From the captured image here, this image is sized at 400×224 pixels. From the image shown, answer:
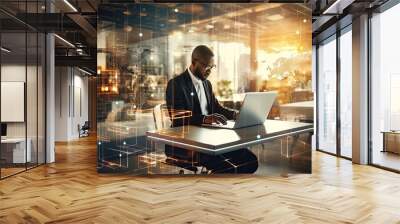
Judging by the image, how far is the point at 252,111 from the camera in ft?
20.1

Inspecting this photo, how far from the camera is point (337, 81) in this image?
928 cm

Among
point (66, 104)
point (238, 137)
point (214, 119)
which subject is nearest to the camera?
point (238, 137)

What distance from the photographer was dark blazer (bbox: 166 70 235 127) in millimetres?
6348

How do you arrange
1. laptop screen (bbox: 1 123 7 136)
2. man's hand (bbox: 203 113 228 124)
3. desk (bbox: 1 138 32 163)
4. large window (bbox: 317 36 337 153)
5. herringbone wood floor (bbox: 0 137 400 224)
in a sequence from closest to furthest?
1. herringbone wood floor (bbox: 0 137 400 224)
2. man's hand (bbox: 203 113 228 124)
3. desk (bbox: 1 138 32 163)
4. laptop screen (bbox: 1 123 7 136)
5. large window (bbox: 317 36 337 153)

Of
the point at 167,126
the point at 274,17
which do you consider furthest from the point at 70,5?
the point at 274,17

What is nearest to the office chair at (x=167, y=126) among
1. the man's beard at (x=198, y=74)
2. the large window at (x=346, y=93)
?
the man's beard at (x=198, y=74)

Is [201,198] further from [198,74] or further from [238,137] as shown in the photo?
[198,74]

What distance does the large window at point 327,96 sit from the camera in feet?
31.4

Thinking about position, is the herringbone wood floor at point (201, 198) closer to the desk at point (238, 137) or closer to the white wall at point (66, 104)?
the desk at point (238, 137)

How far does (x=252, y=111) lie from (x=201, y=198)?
80.1 inches

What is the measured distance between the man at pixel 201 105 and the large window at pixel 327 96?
14.1 ft

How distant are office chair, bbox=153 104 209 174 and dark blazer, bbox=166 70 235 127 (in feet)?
0.43

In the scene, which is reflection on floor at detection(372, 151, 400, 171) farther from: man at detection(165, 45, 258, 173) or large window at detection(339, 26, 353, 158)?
man at detection(165, 45, 258, 173)

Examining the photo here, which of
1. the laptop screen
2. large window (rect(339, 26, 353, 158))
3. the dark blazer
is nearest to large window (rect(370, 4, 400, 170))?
large window (rect(339, 26, 353, 158))
